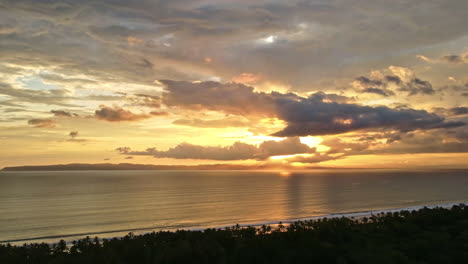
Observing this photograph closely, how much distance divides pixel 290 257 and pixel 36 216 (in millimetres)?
58846

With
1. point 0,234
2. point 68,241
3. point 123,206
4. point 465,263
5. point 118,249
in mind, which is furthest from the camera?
point 123,206

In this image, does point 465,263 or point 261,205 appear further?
point 261,205

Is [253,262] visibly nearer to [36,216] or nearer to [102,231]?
[102,231]

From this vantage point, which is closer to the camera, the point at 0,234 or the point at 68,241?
the point at 68,241

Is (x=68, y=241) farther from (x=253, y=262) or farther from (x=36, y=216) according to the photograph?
(x=253, y=262)

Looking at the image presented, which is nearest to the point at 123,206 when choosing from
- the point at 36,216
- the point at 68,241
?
the point at 36,216

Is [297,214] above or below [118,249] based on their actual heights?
below

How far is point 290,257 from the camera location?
25172mm

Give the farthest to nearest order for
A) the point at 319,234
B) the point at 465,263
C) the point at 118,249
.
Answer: the point at 319,234
the point at 118,249
the point at 465,263

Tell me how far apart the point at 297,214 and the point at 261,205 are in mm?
15341

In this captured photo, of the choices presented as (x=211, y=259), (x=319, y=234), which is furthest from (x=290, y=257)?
(x=319, y=234)

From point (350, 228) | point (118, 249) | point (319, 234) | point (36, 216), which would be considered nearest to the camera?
point (118, 249)

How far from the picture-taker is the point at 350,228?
37.8 metres

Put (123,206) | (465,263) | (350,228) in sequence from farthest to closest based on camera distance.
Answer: (123,206), (350,228), (465,263)
